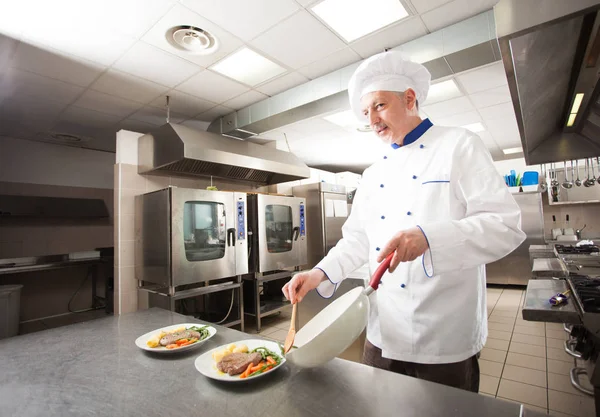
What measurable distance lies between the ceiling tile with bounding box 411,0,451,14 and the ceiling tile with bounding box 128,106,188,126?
2.80 metres

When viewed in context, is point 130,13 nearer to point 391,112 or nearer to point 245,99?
point 245,99

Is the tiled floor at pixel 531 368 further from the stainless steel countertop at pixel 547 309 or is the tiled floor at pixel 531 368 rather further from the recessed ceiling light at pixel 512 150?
the recessed ceiling light at pixel 512 150

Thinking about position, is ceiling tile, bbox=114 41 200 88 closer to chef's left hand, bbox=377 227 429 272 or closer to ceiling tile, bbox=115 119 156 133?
ceiling tile, bbox=115 119 156 133

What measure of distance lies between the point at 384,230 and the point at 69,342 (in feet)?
3.88

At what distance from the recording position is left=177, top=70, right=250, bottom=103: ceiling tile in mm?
3012

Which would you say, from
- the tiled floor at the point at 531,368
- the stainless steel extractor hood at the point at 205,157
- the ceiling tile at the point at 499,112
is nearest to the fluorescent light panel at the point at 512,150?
the ceiling tile at the point at 499,112

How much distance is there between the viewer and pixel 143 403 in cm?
72

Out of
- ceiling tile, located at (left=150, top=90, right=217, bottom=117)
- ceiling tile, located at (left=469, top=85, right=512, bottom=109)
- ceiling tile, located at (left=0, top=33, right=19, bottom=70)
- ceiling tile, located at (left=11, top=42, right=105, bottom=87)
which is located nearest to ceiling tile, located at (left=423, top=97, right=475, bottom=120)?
ceiling tile, located at (left=469, top=85, right=512, bottom=109)

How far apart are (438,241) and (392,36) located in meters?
2.18

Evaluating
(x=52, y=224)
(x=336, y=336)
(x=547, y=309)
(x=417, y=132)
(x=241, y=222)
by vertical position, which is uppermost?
(x=417, y=132)

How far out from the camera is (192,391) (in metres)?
0.76

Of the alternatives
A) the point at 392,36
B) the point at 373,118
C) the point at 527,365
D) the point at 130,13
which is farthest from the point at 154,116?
the point at 527,365

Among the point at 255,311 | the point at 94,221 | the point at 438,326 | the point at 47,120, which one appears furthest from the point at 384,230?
the point at 94,221

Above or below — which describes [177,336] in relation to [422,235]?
below
